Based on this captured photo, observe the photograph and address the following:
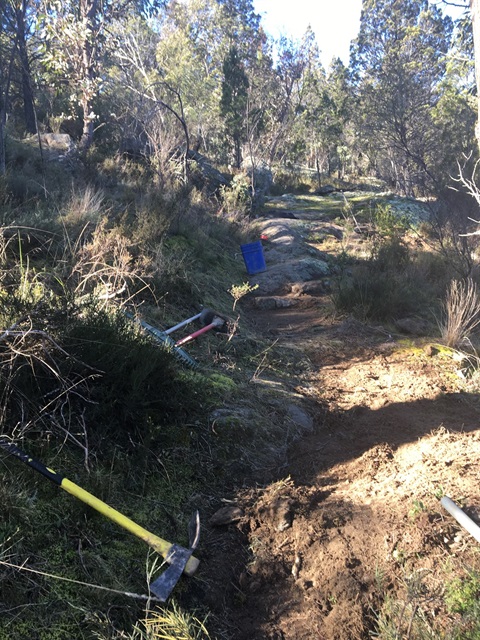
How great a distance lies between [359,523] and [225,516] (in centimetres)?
69

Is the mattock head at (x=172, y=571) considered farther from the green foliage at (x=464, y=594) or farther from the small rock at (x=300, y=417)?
the small rock at (x=300, y=417)

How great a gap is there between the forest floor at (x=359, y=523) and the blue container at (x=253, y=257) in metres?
4.62

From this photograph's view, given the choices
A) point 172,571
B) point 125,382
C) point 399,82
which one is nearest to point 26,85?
point 125,382

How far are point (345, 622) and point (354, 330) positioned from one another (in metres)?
4.25

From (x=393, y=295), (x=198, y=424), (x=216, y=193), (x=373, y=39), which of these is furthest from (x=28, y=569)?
(x=373, y=39)

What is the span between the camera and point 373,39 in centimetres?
3164

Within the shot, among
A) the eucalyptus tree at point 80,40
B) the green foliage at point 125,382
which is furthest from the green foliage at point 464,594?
the eucalyptus tree at point 80,40

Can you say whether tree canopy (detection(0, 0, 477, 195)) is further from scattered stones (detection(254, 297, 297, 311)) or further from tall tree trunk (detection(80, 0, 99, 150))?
scattered stones (detection(254, 297, 297, 311))

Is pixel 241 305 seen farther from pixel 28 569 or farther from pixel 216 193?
pixel 216 193

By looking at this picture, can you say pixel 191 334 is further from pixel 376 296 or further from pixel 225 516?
pixel 376 296

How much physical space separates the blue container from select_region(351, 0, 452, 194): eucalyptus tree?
344 inches

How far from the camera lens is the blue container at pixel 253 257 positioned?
28.8ft

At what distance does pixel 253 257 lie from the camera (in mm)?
8859

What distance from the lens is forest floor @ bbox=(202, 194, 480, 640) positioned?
6.44ft
